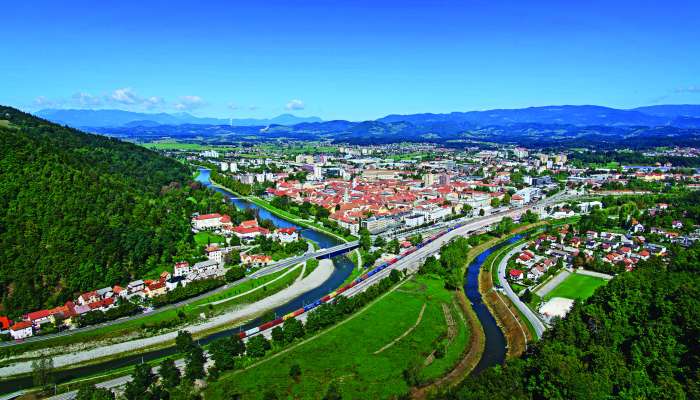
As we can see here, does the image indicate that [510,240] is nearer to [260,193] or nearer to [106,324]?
[106,324]

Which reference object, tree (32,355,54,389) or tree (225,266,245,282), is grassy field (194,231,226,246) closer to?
tree (225,266,245,282)

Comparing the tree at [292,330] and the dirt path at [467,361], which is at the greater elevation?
the tree at [292,330]

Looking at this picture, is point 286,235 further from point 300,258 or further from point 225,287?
point 225,287

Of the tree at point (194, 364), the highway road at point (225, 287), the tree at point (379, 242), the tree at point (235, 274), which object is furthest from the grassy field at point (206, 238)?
the tree at point (194, 364)

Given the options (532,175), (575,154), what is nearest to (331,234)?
(532,175)

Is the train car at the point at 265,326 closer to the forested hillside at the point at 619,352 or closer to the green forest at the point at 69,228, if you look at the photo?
the forested hillside at the point at 619,352

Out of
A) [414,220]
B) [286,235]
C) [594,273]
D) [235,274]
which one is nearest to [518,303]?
[594,273]

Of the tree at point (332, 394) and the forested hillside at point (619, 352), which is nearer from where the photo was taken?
the forested hillside at point (619, 352)

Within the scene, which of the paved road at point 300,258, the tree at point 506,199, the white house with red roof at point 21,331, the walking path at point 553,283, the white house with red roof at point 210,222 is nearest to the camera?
the white house with red roof at point 21,331

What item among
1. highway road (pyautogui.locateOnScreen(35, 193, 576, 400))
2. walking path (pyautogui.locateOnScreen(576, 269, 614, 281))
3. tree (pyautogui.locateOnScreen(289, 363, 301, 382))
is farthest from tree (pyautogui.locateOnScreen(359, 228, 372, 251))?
tree (pyautogui.locateOnScreen(289, 363, 301, 382))
